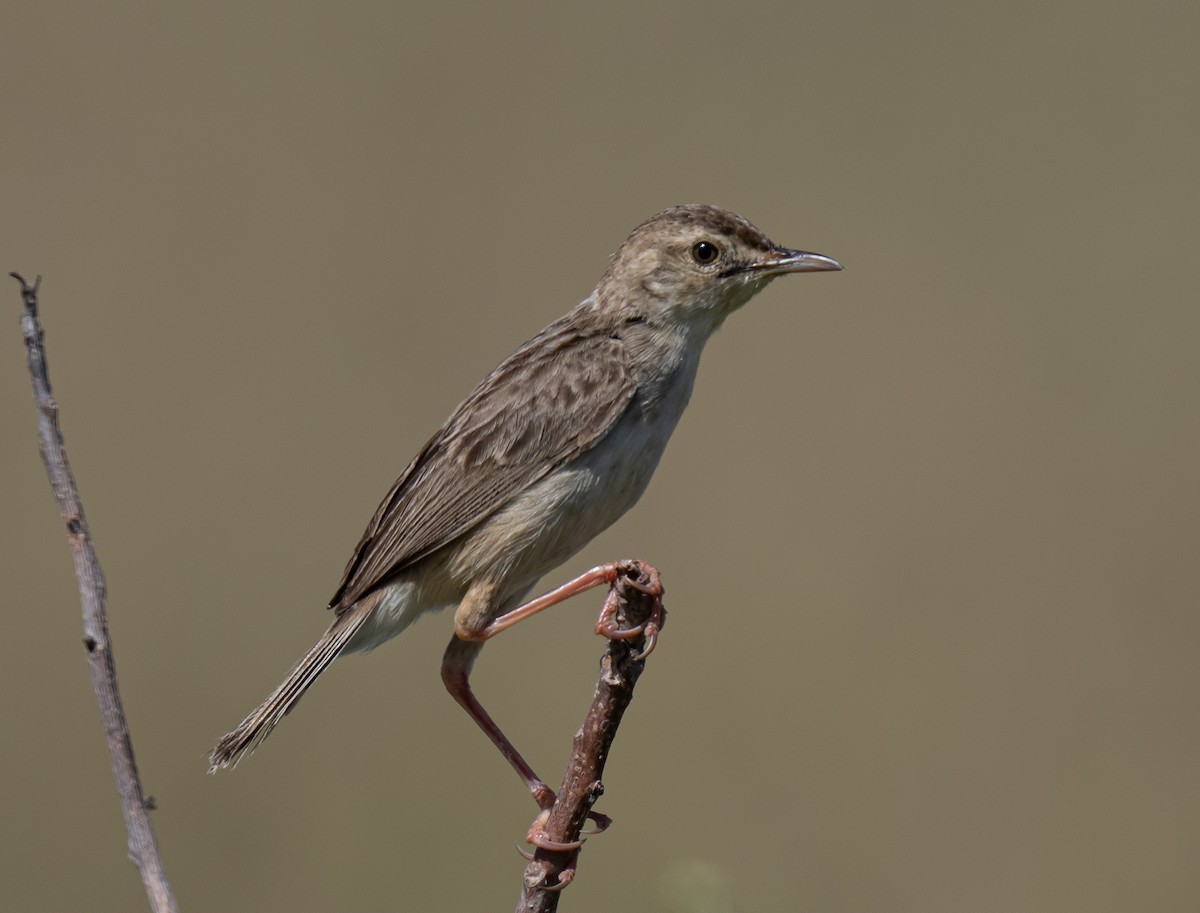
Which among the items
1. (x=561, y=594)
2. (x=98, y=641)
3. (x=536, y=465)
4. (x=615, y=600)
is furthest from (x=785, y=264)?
(x=98, y=641)

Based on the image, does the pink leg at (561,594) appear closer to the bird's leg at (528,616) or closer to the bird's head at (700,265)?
the bird's leg at (528,616)

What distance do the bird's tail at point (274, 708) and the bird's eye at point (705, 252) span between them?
1843mm


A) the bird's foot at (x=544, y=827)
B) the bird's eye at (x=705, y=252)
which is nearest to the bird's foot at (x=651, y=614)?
the bird's foot at (x=544, y=827)

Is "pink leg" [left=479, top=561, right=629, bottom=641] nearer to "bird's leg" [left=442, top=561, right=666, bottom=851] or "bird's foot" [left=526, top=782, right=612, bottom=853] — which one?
"bird's leg" [left=442, top=561, right=666, bottom=851]

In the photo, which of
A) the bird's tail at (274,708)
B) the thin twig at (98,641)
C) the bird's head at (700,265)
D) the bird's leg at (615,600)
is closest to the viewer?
the thin twig at (98,641)

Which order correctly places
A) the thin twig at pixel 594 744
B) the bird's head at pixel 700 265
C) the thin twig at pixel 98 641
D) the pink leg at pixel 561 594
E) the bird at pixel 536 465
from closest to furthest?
1. the thin twig at pixel 98 641
2. the thin twig at pixel 594 744
3. the pink leg at pixel 561 594
4. the bird at pixel 536 465
5. the bird's head at pixel 700 265

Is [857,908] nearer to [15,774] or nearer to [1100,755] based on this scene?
[1100,755]

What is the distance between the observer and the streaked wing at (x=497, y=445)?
5.04 m

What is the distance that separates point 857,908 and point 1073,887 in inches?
45.6

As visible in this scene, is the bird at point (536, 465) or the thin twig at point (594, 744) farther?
the bird at point (536, 465)

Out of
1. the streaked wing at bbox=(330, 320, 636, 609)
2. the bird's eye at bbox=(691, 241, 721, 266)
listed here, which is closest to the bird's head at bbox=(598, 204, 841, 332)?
the bird's eye at bbox=(691, 241, 721, 266)

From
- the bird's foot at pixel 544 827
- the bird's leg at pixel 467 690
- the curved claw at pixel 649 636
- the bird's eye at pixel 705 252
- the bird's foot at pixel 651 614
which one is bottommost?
the bird's foot at pixel 544 827

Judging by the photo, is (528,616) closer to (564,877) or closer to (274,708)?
(274,708)

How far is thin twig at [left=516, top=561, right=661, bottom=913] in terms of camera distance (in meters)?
3.89
